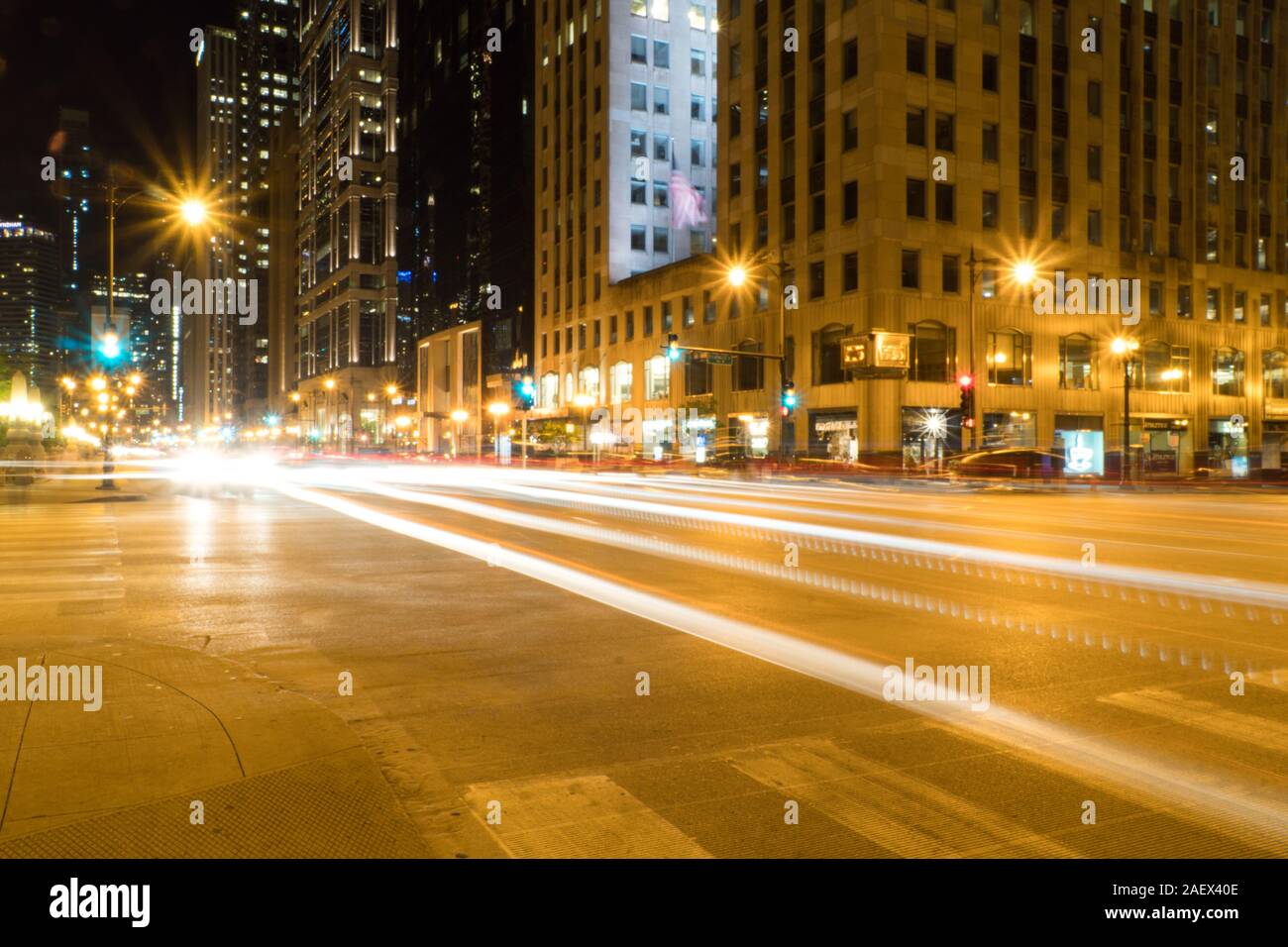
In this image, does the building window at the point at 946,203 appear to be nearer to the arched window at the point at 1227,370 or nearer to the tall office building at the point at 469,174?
the arched window at the point at 1227,370

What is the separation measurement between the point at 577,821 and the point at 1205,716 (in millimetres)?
4163

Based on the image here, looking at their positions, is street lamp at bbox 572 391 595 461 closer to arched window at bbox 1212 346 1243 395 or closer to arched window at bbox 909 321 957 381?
arched window at bbox 909 321 957 381

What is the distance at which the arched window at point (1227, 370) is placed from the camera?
180ft

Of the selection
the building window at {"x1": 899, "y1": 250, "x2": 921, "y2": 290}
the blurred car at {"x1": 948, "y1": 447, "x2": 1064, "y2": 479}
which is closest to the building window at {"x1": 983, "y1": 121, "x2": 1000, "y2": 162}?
the building window at {"x1": 899, "y1": 250, "x2": 921, "y2": 290}

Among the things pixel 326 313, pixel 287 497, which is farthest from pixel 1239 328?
pixel 326 313

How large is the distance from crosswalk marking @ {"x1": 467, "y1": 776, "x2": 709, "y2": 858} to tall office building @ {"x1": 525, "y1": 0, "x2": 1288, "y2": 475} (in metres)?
36.4

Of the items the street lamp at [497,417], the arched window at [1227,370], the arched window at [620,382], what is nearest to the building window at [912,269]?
the arched window at [1227,370]

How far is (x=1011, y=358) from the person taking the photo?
47.4 metres

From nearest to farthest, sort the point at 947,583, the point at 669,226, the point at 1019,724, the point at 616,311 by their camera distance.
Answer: the point at 1019,724, the point at 947,583, the point at 616,311, the point at 669,226

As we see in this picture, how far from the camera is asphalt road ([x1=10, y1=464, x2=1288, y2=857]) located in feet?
14.1

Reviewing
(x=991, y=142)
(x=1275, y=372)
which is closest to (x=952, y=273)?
(x=991, y=142)

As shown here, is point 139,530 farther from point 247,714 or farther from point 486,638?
point 247,714
